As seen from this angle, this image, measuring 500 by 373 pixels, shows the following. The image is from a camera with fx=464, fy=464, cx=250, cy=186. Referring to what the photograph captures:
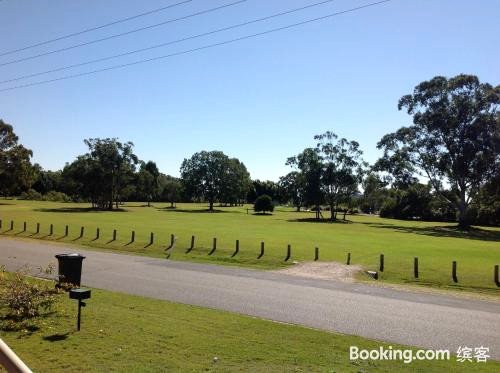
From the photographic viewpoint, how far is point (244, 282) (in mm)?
17531

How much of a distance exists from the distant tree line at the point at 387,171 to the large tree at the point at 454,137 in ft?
0.42

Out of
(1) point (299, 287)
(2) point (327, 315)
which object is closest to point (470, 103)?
(1) point (299, 287)

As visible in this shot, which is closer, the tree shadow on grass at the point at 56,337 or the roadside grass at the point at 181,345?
the roadside grass at the point at 181,345

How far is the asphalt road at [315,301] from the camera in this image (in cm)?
1095

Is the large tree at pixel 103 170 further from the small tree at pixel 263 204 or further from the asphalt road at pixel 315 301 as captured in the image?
the asphalt road at pixel 315 301

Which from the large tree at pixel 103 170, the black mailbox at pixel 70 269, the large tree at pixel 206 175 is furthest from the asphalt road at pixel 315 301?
the large tree at pixel 206 175

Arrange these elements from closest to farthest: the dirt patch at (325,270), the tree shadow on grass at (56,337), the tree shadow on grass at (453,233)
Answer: the tree shadow on grass at (56,337), the dirt patch at (325,270), the tree shadow on grass at (453,233)

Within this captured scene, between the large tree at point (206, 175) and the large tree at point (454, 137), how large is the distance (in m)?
42.1

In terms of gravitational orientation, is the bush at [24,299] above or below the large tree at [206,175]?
below

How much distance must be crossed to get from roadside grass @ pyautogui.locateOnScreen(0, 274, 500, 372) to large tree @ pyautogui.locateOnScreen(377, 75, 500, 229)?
5816cm

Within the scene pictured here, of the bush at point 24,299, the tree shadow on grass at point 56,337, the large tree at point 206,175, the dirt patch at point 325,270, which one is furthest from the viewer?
the large tree at point 206,175

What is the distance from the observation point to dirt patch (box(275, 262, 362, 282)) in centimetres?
2041

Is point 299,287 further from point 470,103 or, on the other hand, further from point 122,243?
point 470,103

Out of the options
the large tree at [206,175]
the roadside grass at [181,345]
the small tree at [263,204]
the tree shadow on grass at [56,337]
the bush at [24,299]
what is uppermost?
the large tree at [206,175]
